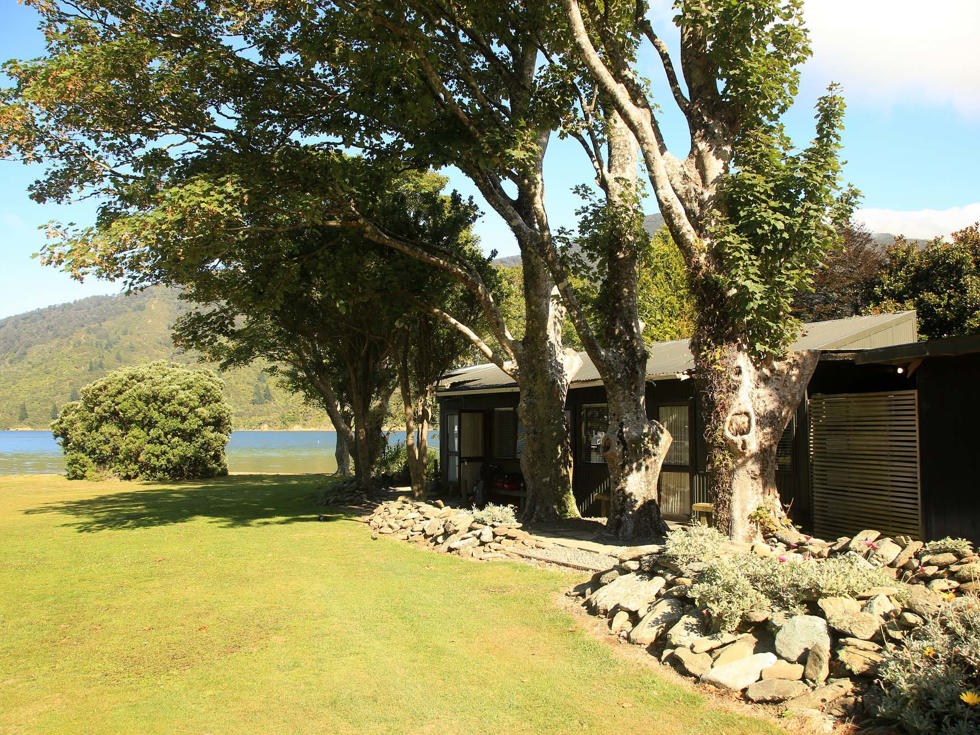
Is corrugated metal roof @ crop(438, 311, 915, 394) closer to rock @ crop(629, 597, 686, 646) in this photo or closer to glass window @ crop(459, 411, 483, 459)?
glass window @ crop(459, 411, 483, 459)

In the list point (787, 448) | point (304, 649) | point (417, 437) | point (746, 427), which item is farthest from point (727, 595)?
point (417, 437)

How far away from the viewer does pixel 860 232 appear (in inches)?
1108

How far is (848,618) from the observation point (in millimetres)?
5121

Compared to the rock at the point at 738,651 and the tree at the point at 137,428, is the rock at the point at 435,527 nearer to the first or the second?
the rock at the point at 738,651

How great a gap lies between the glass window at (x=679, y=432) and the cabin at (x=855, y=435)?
0.02 m

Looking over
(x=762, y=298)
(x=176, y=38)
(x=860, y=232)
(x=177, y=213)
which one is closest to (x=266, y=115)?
(x=176, y=38)

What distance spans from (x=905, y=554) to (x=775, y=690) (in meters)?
2.00

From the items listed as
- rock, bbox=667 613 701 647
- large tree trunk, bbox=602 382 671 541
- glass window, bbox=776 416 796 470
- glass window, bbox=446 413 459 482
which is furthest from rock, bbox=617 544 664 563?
glass window, bbox=446 413 459 482

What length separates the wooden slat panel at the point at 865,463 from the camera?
933 cm

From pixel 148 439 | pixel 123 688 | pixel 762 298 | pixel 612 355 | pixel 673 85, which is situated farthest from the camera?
pixel 148 439

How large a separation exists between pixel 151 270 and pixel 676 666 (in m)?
11.2

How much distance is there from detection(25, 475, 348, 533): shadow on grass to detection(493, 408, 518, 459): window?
447cm

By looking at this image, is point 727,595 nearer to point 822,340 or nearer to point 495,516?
point 495,516

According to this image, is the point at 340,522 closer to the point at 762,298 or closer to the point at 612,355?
the point at 612,355
